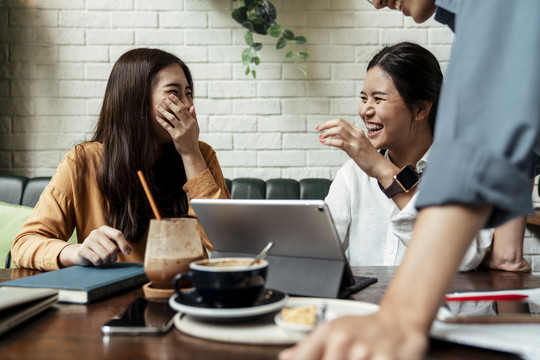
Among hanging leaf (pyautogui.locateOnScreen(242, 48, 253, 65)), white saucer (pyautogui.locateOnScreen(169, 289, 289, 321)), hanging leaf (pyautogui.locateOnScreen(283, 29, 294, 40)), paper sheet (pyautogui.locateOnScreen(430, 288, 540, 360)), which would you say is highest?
hanging leaf (pyautogui.locateOnScreen(283, 29, 294, 40))

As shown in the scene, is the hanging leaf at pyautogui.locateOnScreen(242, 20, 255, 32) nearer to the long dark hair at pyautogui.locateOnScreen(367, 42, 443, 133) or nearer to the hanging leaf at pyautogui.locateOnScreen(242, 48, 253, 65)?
the hanging leaf at pyautogui.locateOnScreen(242, 48, 253, 65)

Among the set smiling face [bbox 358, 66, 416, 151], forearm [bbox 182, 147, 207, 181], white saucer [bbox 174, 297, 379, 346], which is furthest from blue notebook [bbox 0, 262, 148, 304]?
smiling face [bbox 358, 66, 416, 151]

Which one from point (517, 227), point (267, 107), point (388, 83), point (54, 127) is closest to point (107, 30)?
point (54, 127)

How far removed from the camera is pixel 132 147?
1.56 m

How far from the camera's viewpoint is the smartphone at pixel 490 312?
595 mm

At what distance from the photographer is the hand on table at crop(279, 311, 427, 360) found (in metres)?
0.40

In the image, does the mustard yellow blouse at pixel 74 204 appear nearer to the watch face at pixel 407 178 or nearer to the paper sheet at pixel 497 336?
the watch face at pixel 407 178

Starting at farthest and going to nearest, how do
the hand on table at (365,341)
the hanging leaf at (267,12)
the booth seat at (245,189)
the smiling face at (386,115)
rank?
1. the hanging leaf at (267,12)
2. the booth seat at (245,189)
3. the smiling face at (386,115)
4. the hand on table at (365,341)

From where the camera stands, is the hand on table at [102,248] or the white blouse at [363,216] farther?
the white blouse at [363,216]

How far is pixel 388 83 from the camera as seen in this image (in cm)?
172

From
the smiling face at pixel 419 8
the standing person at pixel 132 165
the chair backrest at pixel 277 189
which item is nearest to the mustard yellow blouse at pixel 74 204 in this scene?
the standing person at pixel 132 165

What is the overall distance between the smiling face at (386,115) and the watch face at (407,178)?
1.15 ft

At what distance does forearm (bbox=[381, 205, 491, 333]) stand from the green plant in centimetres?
199

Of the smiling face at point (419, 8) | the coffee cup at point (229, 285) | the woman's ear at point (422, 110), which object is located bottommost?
the coffee cup at point (229, 285)
